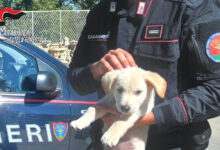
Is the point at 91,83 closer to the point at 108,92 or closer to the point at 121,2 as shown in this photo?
the point at 108,92

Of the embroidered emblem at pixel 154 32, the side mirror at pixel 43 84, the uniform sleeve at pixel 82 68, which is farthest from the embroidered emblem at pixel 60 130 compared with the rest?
the embroidered emblem at pixel 154 32

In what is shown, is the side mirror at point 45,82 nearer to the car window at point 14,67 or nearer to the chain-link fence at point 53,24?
the car window at point 14,67

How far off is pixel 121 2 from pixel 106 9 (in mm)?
120

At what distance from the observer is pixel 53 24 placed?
1120cm

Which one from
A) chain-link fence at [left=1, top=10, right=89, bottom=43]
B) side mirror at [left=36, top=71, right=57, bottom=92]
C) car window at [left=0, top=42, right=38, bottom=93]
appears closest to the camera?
side mirror at [left=36, top=71, right=57, bottom=92]

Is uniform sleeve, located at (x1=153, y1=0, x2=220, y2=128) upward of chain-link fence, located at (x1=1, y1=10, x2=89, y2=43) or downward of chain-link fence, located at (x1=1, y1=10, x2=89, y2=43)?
upward

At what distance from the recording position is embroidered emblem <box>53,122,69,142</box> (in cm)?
261

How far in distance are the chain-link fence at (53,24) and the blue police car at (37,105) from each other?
325 inches

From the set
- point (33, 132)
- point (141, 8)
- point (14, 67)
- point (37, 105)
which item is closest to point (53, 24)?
point (14, 67)

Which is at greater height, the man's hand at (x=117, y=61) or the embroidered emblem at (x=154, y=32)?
the embroidered emblem at (x=154, y=32)

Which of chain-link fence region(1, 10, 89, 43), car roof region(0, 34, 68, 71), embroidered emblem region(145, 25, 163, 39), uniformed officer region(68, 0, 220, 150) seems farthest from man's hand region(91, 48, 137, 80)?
chain-link fence region(1, 10, 89, 43)

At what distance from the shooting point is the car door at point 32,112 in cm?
252

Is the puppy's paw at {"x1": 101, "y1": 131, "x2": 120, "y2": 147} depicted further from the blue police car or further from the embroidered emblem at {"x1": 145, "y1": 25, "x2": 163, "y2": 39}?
the blue police car

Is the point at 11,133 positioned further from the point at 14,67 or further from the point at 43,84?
the point at 14,67
